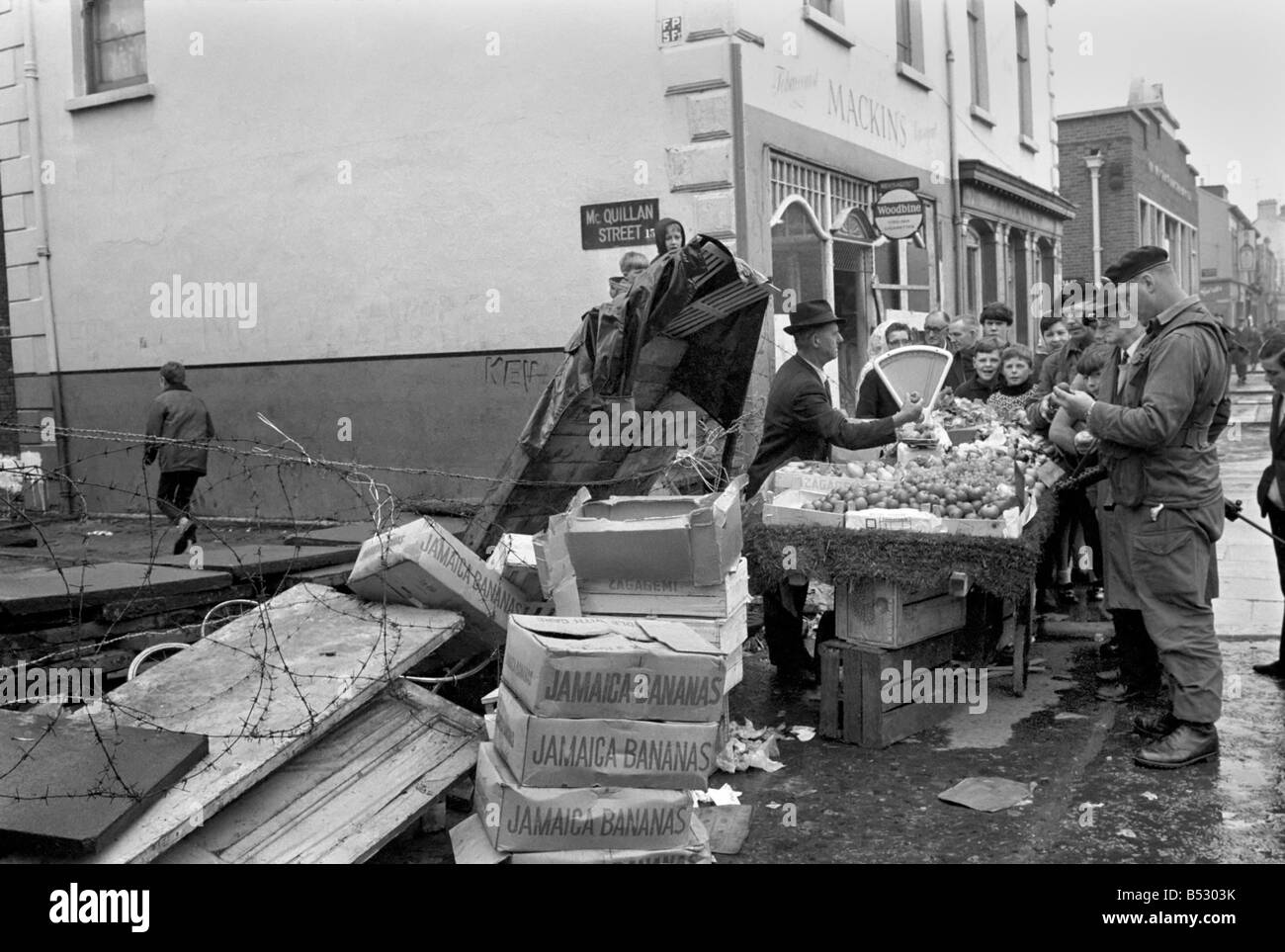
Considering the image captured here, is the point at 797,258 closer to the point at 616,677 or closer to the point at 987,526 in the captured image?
the point at 987,526

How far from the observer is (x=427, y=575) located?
5094 mm

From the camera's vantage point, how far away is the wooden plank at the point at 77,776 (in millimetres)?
3557

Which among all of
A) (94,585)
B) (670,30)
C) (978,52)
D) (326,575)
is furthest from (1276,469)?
(978,52)

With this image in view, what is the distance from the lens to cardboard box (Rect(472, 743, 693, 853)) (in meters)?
3.86

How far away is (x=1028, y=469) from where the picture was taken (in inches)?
261

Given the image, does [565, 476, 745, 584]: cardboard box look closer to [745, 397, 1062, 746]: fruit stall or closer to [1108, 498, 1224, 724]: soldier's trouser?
[745, 397, 1062, 746]: fruit stall

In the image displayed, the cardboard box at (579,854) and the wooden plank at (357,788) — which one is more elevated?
the wooden plank at (357,788)

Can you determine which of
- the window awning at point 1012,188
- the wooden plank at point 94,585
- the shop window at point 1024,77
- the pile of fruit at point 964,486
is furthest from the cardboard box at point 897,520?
the shop window at point 1024,77

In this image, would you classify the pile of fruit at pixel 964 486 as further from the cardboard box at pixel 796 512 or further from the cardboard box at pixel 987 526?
the cardboard box at pixel 796 512

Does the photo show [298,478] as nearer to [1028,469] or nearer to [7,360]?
[7,360]

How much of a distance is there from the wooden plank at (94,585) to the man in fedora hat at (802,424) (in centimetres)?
300

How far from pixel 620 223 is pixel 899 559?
20.5ft

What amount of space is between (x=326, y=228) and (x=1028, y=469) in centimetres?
866
